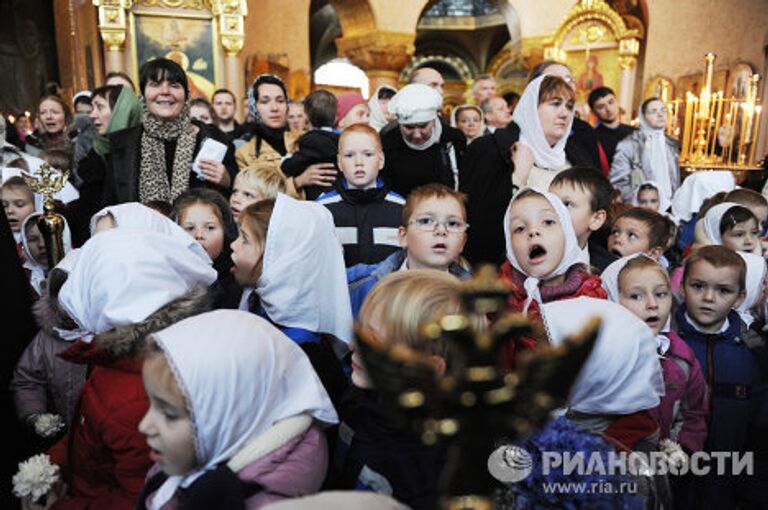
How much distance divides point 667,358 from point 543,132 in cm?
142

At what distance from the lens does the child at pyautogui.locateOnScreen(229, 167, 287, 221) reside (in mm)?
2881

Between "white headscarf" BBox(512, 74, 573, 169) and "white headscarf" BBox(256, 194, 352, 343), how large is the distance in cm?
149

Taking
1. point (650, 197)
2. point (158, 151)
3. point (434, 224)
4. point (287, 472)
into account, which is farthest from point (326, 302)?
point (650, 197)

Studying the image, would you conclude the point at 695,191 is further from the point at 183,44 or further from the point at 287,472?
the point at 183,44

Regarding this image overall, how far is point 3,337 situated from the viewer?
6.61 ft

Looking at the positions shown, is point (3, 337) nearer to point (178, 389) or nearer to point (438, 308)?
point (178, 389)

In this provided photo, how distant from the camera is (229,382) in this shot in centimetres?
118

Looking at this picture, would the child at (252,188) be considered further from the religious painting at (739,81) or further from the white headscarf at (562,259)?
the religious painting at (739,81)

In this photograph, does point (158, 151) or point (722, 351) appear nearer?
point (722, 351)

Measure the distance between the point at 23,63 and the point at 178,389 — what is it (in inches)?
565

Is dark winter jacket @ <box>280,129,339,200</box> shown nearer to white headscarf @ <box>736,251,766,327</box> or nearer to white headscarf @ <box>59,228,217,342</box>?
white headscarf @ <box>59,228,217,342</box>

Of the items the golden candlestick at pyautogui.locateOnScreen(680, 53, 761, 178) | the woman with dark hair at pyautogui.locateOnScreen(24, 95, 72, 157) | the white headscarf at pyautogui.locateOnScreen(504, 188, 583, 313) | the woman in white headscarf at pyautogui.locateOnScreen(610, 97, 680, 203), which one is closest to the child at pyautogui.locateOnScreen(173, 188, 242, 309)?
the white headscarf at pyautogui.locateOnScreen(504, 188, 583, 313)

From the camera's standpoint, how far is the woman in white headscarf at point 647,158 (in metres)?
5.16

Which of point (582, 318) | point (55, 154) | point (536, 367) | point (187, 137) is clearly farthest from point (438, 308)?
point (55, 154)
